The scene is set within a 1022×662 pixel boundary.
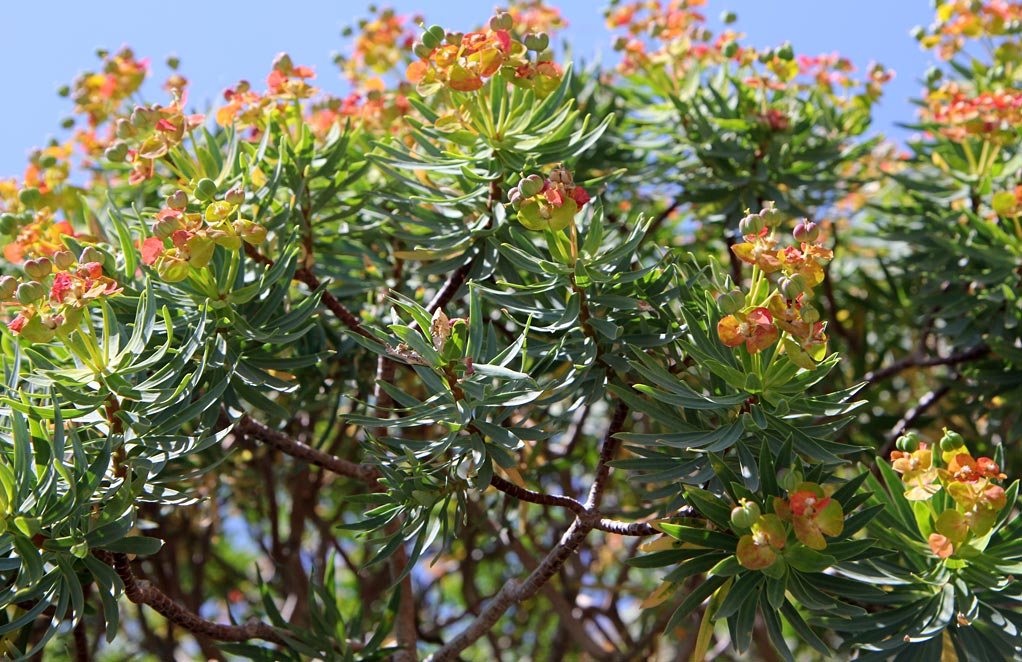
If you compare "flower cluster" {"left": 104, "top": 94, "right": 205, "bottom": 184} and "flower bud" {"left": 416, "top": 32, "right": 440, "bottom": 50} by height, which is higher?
"flower bud" {"left": 416, "top": 32, "right": 440, "bottom": 50}

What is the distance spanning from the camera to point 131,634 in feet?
13.1

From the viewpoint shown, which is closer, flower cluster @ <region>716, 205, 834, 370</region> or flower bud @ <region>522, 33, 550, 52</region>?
flower cluster @ <region>716, 205, 834, 370</region>

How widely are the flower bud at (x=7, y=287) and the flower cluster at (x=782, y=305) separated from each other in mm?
973

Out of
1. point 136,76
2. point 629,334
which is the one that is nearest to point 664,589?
point 629,334

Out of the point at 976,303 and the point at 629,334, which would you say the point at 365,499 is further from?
the point at 976,303

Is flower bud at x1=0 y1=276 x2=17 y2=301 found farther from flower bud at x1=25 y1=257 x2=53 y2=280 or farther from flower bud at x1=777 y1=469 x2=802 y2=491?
flower bud at x1=777 y1=469 x2=802 y2=491

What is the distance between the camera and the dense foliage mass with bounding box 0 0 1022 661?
1.41m

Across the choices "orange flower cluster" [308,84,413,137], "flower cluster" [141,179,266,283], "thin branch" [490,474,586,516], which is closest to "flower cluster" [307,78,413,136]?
"orange flower cluster" [308,84,413,137]

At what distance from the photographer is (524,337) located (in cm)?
139

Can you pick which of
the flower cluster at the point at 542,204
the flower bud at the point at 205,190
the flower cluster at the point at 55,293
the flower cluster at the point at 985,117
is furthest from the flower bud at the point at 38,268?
the flower cluster at the point at 985,117

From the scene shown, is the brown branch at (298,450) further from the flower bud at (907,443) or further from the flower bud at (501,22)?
the flower bud at (907,443)

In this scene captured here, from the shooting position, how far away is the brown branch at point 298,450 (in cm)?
181

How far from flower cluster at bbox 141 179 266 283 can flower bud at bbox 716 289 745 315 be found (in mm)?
671

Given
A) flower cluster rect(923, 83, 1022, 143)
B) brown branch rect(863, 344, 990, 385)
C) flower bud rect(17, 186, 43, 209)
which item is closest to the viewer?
flower bud rect(17, 186, 43, 209)
